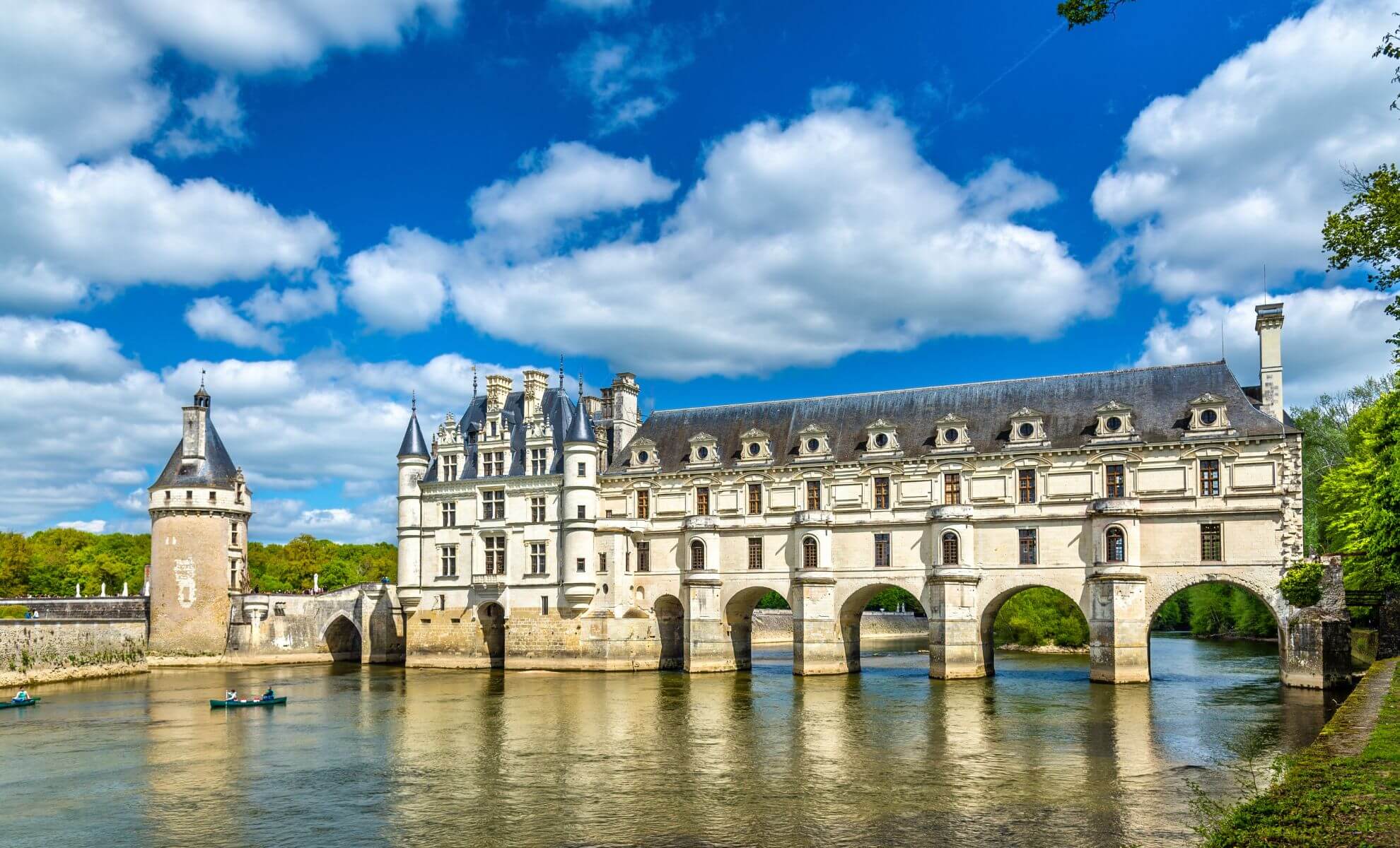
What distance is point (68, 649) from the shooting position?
5188 cm

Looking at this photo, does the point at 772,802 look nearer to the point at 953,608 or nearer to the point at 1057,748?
the point at 1057,748

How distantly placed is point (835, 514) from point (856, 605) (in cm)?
431

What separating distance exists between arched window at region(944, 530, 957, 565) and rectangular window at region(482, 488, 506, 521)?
2283 cm

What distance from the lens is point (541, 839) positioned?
1864 centimetres

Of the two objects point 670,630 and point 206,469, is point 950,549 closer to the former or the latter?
point 670,630

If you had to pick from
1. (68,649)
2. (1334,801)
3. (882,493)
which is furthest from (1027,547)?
(68,649)

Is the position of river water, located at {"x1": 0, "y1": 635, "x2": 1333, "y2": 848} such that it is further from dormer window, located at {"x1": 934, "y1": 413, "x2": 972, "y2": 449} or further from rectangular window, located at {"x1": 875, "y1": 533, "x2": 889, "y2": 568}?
dormer window, located at {"x1": 934, "y1": 413, "x2": 972, "y2": 449}

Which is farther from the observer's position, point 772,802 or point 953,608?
point 953,608

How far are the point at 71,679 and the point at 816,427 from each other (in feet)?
123

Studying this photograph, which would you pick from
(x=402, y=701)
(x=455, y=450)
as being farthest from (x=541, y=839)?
(x=455, y=450)

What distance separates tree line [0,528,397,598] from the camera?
271 feet

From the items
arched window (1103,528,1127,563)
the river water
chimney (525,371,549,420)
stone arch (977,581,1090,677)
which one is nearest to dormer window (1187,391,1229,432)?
arched window (1103,528,1127,563)

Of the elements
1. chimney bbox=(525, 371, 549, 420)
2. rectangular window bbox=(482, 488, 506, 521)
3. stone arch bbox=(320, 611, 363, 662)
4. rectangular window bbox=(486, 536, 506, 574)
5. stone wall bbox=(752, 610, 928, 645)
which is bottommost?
stone wall bbox=(752, 610, 928, 645)

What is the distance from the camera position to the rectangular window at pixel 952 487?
4628cm
